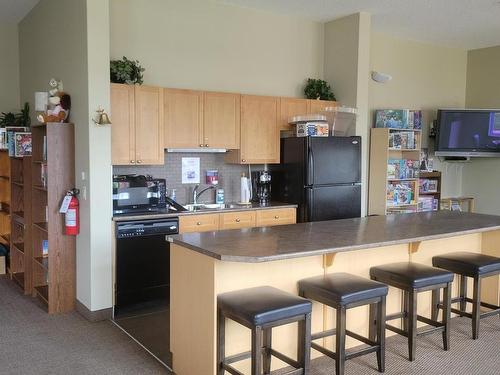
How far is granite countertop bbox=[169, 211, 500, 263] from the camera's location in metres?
2.76

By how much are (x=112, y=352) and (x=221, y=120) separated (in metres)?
2.49

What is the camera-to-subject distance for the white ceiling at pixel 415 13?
5.24 metres

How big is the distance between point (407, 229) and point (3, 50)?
517cm

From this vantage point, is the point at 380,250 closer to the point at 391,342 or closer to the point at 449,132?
the point at 391,342

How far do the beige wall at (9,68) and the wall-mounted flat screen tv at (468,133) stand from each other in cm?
558

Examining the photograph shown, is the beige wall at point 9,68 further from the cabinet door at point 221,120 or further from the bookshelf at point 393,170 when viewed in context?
the bookshelf at point 393,170

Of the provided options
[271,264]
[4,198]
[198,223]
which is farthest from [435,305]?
[4,198]

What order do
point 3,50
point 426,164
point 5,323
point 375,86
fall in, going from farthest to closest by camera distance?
point 426,164, point 375,86, point 3,50, point 5,323

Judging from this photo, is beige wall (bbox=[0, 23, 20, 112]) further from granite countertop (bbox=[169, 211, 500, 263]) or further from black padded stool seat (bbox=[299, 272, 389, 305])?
black padded stool seat (bbox=[299, 272, 389, 305])

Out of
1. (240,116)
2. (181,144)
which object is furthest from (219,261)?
(240,116)

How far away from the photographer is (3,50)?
5.98m

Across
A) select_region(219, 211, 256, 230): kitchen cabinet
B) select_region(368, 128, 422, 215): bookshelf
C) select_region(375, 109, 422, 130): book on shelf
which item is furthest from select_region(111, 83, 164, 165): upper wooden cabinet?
select_region(375, 109, 422, 130): book on shelf

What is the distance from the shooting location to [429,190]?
7094mm

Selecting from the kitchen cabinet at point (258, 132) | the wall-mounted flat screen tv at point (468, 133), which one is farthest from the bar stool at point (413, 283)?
the wall-mounted flat screen tv at point (468, 133)
